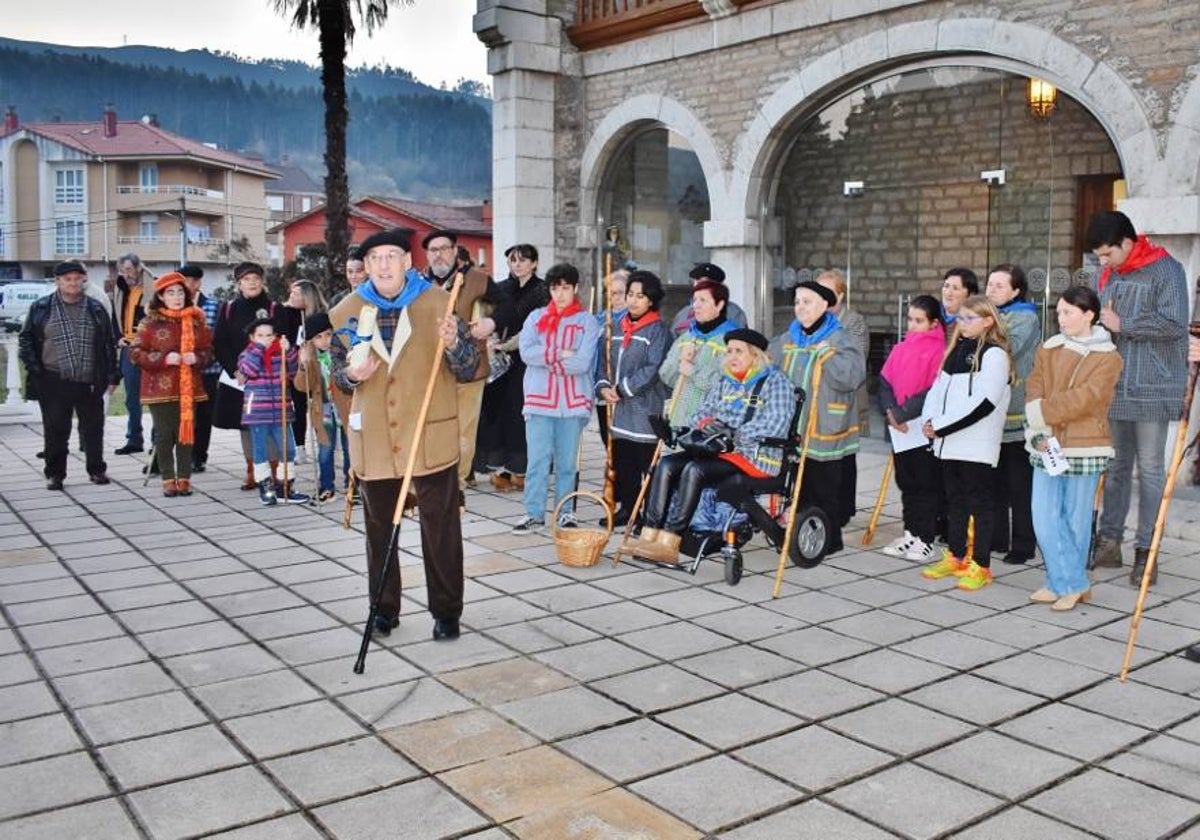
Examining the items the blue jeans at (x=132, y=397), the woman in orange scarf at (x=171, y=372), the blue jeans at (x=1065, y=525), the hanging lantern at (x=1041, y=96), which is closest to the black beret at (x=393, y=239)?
the blue jeans at (x=1065, y=525)

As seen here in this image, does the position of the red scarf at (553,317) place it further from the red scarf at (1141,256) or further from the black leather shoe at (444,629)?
the red scarf at (1141,256)

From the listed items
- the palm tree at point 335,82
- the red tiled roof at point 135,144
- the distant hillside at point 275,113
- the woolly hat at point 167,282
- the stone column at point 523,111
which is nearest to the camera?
the woolly hat at point 167,282

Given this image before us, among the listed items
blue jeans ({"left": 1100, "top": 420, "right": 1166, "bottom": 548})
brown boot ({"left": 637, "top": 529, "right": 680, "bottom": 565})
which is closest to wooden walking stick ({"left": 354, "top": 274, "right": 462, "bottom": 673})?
brown boot ({"left": 637, "top": 529, "right": 680, "bottom": 565})

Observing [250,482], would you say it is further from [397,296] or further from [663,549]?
[397,296]

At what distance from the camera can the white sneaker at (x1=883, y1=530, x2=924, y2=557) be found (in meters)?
6.99

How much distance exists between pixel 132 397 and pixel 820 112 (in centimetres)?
739

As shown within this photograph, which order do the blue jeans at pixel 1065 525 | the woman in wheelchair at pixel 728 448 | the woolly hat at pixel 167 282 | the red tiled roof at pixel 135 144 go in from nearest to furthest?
the blue jeans at pixel 1065 525 < the woman in wheelchair at pixel 728 448 < the woolly hat at pixel 167 282 < the red tiled roof at pixel 135 144

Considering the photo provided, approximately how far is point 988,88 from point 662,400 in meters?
4.86

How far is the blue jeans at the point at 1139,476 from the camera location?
6.38m

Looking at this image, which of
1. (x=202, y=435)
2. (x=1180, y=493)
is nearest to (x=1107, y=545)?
(x=1180, y=493)

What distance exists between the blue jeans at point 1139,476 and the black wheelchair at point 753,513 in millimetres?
1630

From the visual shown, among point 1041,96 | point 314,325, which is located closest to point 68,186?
point 314,325

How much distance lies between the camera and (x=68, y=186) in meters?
67.1

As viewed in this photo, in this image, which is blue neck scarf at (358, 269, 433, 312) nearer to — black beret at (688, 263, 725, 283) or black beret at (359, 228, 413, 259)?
black beret at (359, 228, 413, 259)
